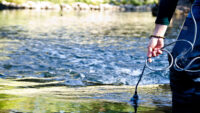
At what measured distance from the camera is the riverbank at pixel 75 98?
327 centimetres

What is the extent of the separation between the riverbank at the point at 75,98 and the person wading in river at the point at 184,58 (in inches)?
39.5

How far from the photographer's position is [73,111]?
3.17m

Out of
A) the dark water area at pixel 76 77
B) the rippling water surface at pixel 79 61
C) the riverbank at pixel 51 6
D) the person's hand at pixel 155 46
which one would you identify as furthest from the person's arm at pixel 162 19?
the riverbank at pixel 51 6

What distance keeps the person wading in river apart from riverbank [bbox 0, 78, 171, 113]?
1.00m

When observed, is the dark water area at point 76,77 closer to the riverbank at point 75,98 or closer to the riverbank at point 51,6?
the riverbank at point 75,98

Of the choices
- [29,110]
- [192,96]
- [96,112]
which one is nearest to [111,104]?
[96,112]

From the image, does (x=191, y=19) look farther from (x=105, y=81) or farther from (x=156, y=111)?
(x=105, y=81)

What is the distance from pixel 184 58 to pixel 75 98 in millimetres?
1856

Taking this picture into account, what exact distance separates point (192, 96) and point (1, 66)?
444 cm

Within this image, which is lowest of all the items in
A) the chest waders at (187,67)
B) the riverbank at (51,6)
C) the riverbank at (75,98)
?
the riverbank at (51,6)

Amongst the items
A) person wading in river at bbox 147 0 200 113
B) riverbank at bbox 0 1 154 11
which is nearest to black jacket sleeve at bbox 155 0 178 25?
person wading in river at bbox 147 0 200 113

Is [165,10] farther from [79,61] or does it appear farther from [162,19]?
[79,61]

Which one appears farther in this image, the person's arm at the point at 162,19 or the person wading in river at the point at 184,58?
the person's arm at the point at 162,19

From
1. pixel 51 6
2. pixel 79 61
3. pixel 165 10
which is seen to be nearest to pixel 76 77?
pixel 79 61
